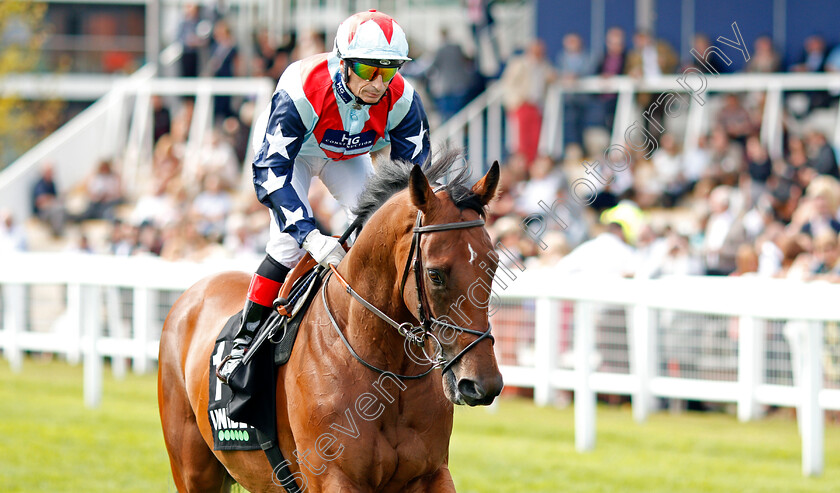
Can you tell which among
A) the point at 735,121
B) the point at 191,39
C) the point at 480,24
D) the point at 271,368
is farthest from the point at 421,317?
the point at 191,39

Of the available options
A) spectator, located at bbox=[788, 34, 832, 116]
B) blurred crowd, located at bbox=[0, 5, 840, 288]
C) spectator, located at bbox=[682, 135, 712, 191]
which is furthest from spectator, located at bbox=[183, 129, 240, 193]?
spectator, located at bbox=[788, 34, 832, 116]

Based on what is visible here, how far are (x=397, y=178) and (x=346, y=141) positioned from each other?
422mm

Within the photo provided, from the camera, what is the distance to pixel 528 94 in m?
12.7

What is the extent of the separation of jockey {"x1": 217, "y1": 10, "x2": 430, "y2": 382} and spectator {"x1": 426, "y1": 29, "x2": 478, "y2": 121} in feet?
30.2

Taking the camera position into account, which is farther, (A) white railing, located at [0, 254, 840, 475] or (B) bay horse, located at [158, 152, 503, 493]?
(A) white railing, located at [0, 254, 840, 475]

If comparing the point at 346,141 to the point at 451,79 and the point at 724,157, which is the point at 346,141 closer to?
the point at 724,157

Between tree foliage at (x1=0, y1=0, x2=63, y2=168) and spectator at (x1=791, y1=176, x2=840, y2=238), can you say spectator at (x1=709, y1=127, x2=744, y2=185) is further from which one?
tree foliage at (x1=0, y1=0, x2=63, y2=168)

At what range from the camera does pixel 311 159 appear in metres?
4.43

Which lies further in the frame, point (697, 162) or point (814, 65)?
point (814, 65)

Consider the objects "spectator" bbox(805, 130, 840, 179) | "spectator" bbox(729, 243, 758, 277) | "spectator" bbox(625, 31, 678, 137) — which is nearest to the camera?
"spectator" bbox(729, 243, 758, 277)

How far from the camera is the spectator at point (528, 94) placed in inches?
499

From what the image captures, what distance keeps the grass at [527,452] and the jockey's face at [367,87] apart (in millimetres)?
2606

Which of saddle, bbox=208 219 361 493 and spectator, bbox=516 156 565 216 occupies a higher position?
saddle, bbox=208 219 361 493

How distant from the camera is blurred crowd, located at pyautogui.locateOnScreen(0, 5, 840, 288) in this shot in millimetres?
9391
